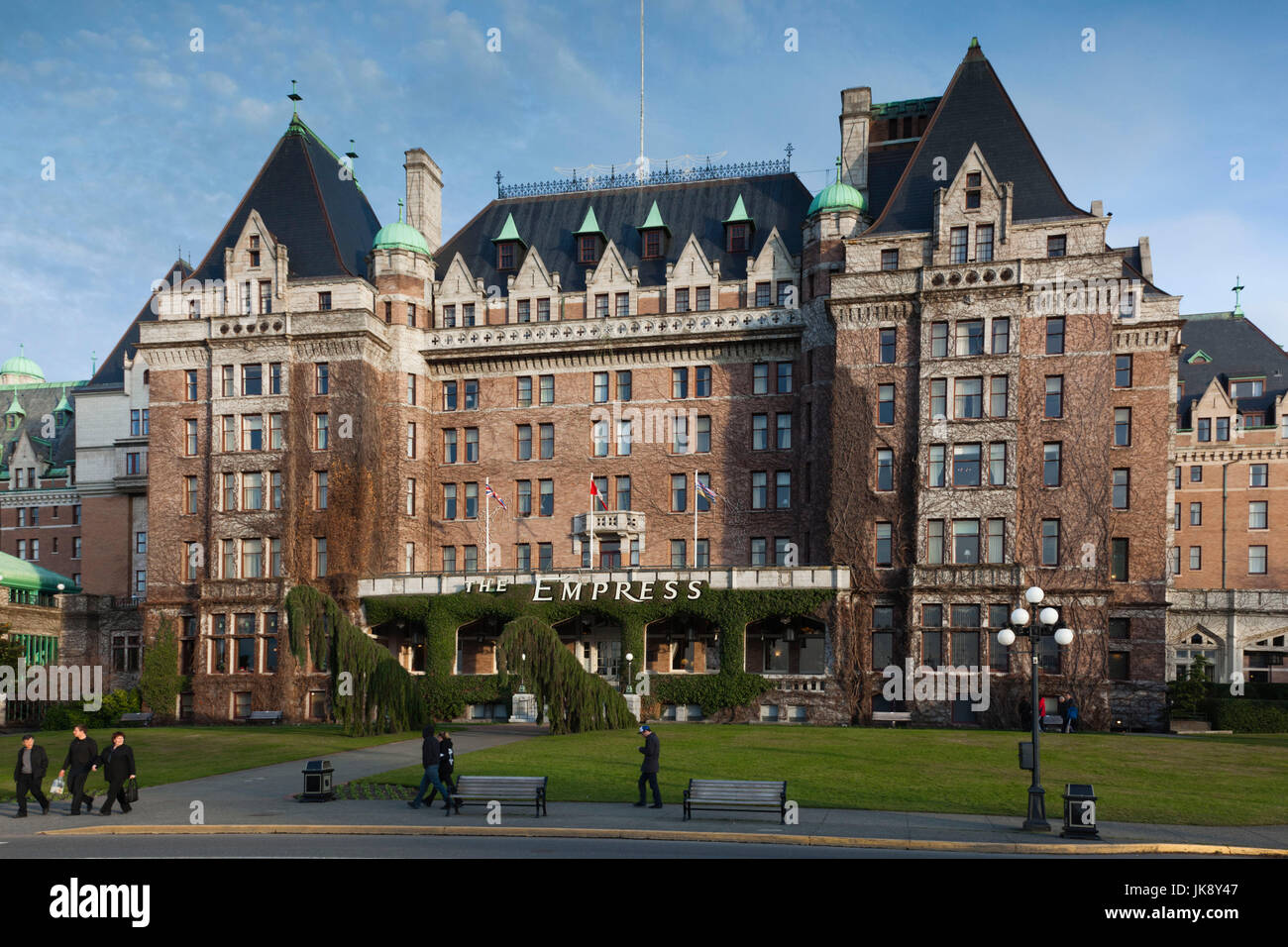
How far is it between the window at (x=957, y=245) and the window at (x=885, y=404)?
706 centimetres

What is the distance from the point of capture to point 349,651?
42.2m

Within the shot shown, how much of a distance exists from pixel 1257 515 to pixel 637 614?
4533 centimetres

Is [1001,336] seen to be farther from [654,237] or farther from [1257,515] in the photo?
[1257,515]

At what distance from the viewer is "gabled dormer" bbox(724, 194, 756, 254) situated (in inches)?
2469

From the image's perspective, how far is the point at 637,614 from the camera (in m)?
54.9

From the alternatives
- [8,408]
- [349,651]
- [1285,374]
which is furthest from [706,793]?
[8,408]

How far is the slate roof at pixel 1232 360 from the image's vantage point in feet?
248

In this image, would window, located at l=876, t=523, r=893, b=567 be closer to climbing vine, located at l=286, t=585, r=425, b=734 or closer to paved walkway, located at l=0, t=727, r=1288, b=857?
climbing vine, located at l=286, t=585, r=425, b=734

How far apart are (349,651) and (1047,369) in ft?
113

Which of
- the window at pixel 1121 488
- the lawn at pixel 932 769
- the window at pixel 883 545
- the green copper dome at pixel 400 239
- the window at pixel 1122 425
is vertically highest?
the green copper dome at pixel 400 239

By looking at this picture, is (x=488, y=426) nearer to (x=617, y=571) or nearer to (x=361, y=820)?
(x=617, y=571)

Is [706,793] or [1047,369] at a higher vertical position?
[1047,369]

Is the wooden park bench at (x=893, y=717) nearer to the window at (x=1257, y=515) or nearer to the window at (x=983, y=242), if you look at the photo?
the window at (x=983, y=242)

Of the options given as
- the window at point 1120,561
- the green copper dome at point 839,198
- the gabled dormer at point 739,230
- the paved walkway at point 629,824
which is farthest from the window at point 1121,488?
the paved walkway at point 629,824
